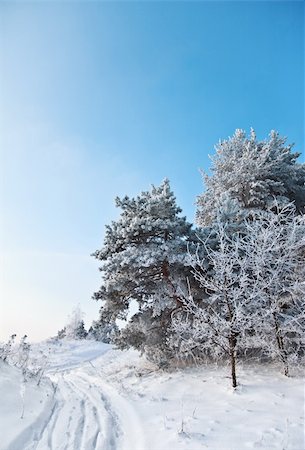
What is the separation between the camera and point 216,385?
816 cm

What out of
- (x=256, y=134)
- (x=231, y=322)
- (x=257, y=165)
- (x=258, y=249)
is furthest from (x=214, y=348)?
(x=256, y=134)

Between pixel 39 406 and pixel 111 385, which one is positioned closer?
pixel 39 406

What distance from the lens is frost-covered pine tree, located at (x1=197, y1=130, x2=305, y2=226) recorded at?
555 inches

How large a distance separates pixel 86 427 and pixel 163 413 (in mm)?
1709

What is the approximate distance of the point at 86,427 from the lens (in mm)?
5668

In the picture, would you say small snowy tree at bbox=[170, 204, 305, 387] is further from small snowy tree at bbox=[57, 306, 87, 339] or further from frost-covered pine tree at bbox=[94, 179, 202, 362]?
small snowy tree at bbox=[57, 306, 87, 339]

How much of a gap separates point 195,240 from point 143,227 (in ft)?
7.88

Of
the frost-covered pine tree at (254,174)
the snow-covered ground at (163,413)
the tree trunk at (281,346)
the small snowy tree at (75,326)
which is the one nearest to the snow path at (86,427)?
the snow-covered ground at (163,413)

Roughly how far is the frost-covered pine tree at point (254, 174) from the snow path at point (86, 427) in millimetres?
8885

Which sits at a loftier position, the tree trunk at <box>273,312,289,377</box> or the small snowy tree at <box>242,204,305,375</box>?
the small snowy tree at <box>242,204,305,375</box>

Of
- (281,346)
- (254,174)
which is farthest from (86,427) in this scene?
(254,174)

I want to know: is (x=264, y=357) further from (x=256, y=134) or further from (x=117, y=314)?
(x=256, y=134)

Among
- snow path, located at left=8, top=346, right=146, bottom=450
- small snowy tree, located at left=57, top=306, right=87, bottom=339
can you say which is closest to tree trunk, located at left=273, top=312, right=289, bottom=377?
snow path, located at left=8, top=346, right=146, bottom=450

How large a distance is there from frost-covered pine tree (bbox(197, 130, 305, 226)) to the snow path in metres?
8.88
